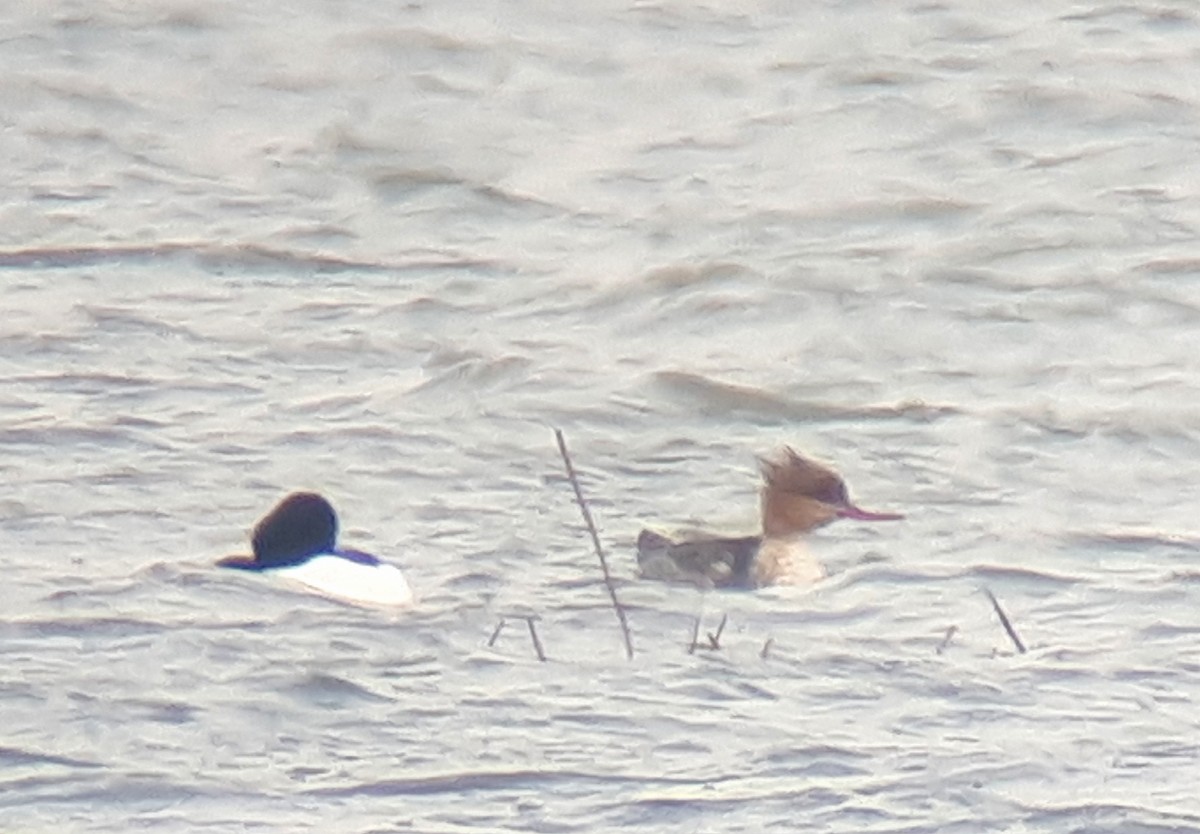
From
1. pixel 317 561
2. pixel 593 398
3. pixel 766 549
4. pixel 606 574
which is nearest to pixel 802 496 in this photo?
pixel 766 549

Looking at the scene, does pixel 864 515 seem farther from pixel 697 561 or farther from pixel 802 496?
pixel 697 561

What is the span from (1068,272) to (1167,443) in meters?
1.32

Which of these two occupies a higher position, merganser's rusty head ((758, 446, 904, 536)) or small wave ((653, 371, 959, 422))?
merganser's rusty head ((758, 446, 904, 536))

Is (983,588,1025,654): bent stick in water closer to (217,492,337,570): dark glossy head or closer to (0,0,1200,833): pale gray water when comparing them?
(0,0,1200,833): pale gray water

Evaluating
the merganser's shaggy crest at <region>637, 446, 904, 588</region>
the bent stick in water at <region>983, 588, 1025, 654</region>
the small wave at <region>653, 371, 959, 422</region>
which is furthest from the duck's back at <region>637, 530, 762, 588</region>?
the small wave at <region>653, 371, 959, 422</region>

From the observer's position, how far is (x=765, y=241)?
27.8 feet

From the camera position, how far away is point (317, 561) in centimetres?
589

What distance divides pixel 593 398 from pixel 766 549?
1232mm

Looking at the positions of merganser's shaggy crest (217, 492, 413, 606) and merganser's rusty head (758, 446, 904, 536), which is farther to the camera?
merganser's rusty head (758, 446, 904, 536)

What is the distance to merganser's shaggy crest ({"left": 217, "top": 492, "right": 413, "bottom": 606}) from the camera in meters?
5.82

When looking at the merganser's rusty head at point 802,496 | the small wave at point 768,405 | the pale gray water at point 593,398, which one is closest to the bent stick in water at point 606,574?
the pale gray water at point 593,398

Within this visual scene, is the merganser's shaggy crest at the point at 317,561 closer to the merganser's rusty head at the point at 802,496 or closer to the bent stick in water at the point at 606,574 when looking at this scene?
the bent stick in water at the point at 606,574

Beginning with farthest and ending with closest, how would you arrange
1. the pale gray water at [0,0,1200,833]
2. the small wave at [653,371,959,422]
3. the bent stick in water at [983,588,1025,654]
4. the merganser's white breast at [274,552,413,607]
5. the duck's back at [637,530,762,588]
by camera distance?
the small wave at [653,371,959,422]
the duck's back at [637,530,762,588]
the merganser's white breast at [274,552,413,607]
the bent stick in water at [983,588,1025,654]
the pale gray water at [0,0,1200,833]

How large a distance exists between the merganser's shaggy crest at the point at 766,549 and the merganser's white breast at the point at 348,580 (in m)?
0.50
